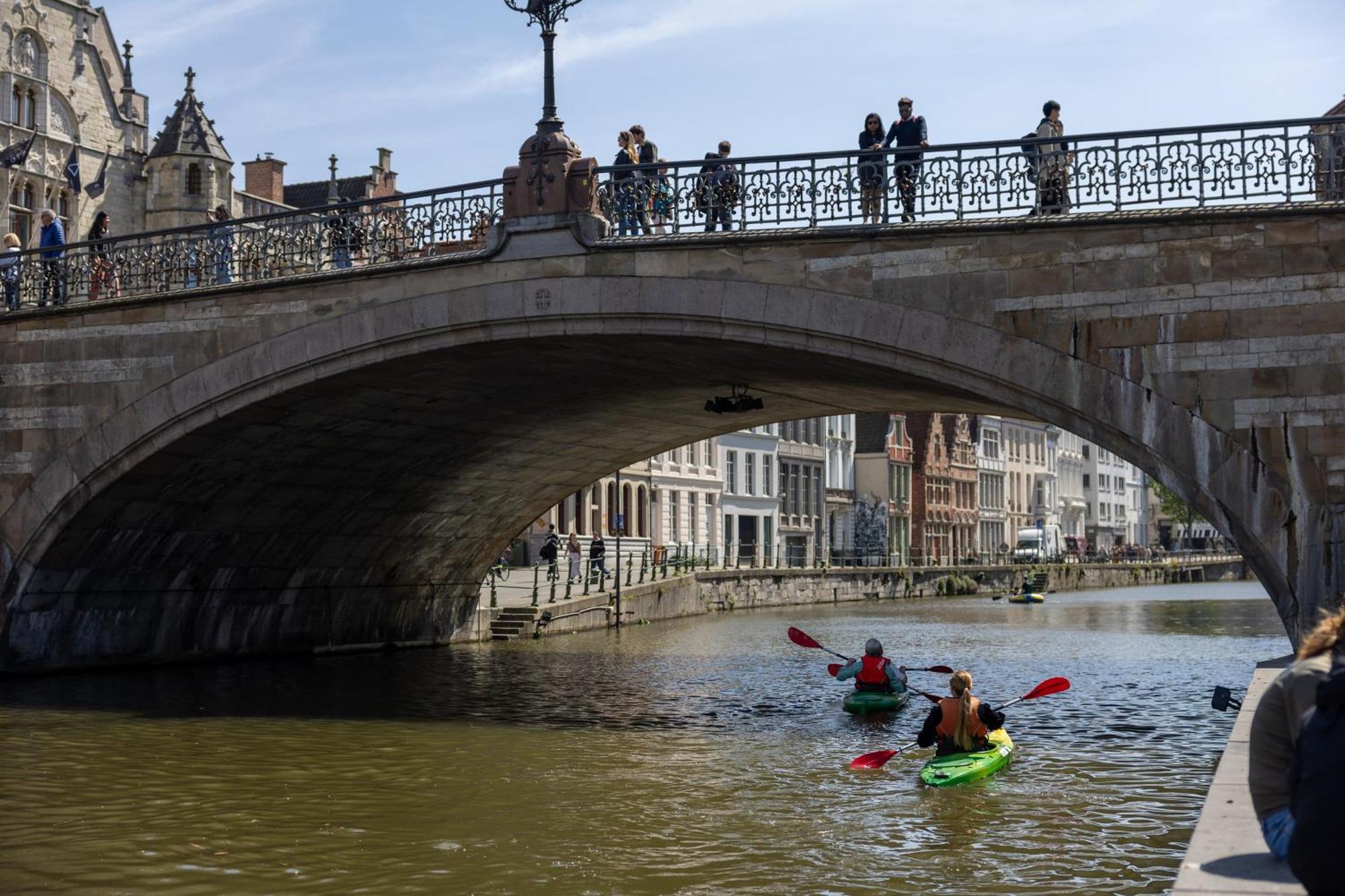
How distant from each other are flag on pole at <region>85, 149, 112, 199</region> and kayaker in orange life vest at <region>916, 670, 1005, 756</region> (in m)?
36.2

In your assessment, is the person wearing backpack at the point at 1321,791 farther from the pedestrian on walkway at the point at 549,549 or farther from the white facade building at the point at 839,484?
the white facade building at the point at 839,484

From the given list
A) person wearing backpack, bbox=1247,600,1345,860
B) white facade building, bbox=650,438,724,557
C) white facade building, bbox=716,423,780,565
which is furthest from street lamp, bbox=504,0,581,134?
white facade building, bbox=716,423,780,565

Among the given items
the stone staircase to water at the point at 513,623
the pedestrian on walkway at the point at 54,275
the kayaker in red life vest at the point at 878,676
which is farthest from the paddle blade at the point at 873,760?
the stone staircase to water at the point at 513,623

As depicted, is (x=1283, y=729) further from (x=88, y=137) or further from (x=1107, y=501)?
(x=1107, y=501)

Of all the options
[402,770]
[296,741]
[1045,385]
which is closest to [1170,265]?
[1045,385]

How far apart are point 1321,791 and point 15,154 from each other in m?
41.7

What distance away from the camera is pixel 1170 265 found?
15906 mm

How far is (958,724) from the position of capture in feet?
48.3

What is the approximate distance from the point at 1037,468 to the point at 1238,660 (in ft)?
298

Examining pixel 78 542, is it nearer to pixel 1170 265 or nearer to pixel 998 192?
pixel 998 192

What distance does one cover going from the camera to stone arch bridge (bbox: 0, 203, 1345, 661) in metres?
15.4

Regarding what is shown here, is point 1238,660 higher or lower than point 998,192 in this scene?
lower

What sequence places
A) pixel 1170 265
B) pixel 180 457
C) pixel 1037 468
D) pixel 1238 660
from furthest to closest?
pixel 1037 468 → pixel 1238 660 → pixel 180 457 → pixel 1170 265

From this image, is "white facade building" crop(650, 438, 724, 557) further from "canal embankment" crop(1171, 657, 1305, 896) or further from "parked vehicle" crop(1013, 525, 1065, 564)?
"canal embankment" crop(1171, 657, 1305, 896)
